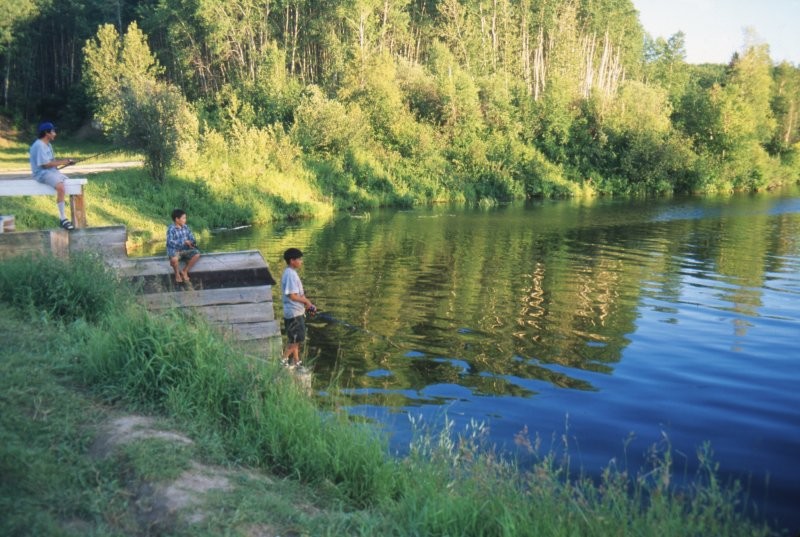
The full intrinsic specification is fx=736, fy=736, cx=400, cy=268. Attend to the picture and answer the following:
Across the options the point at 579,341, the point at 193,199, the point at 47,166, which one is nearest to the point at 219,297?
the point at 47,166

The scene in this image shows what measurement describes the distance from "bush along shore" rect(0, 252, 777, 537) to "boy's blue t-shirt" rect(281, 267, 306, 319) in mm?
2412

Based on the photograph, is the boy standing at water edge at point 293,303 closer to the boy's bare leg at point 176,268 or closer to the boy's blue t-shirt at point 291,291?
the boy's blue t-shirt at point 291,291

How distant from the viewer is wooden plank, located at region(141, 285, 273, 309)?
33.5 ft

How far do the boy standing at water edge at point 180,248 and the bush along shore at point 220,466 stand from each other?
1820 mm

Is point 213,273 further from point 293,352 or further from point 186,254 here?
point 293,352

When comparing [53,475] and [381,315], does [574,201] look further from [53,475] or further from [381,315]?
[53,475]

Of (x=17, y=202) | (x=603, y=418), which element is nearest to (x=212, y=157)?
(x=17, y=202)

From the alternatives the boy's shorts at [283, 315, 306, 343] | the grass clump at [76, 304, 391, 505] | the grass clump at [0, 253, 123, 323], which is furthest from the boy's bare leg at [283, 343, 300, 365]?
the grass clump at [76, 304, 391, 505]

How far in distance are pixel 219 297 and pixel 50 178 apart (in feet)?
12.2

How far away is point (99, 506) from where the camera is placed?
→ 496cm

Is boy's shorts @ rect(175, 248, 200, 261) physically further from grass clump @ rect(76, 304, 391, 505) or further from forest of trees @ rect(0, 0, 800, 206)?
forest of trees @ rect(0, 0, 800, 206)

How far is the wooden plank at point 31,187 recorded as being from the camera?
11.2m

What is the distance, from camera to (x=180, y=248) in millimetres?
11500

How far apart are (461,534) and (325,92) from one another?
51792mm
